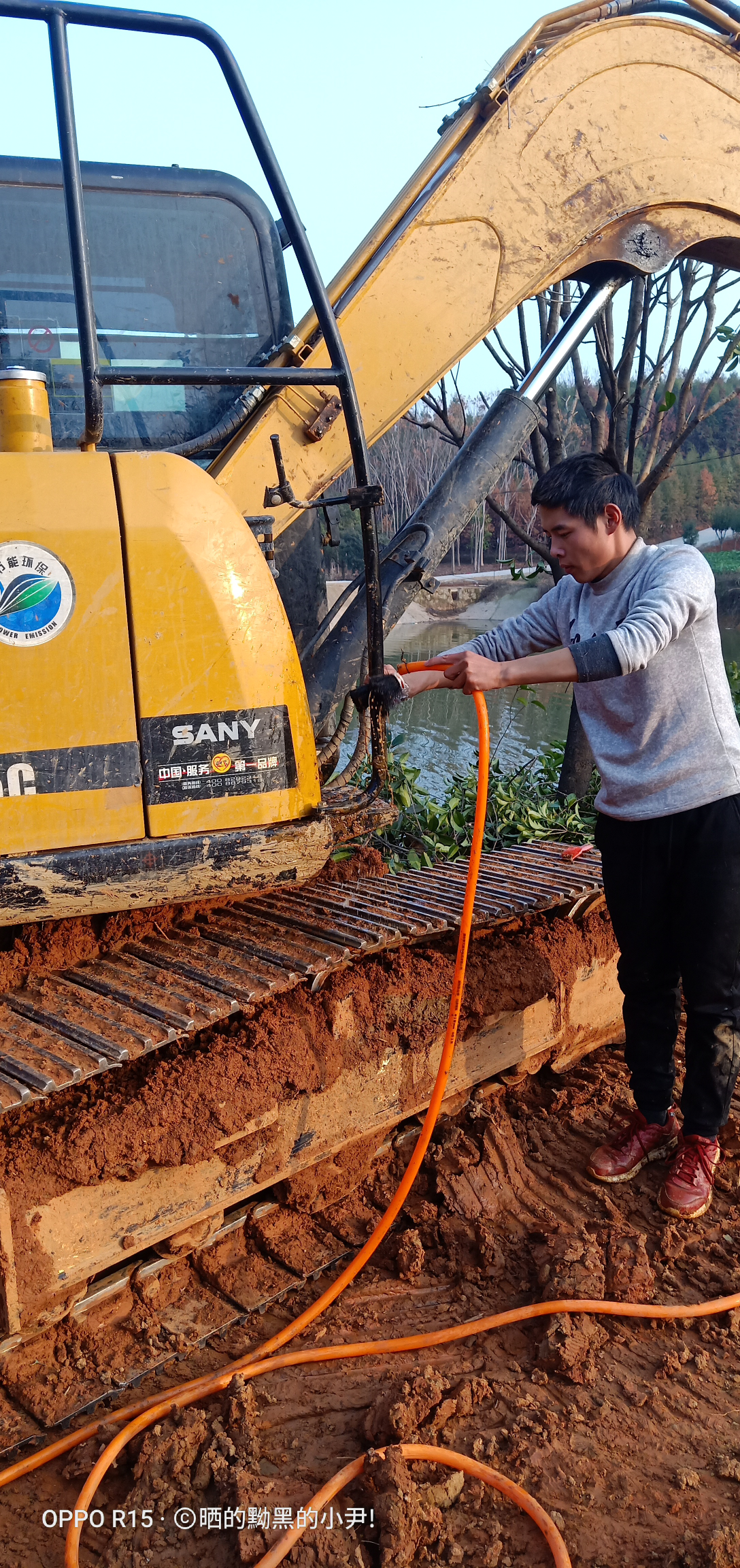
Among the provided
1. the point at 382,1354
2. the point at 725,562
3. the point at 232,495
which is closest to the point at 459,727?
the point at 232,495

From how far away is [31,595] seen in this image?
2391 millimetres

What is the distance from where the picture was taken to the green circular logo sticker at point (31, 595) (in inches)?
93.0

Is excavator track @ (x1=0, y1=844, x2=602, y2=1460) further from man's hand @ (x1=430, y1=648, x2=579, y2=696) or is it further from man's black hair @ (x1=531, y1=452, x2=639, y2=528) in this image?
man's black hair @ (x1=531, y1=452, x2=639, y2=528)

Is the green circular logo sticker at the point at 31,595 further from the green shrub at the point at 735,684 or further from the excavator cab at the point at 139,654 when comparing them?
the green shrub at the point at 735,684

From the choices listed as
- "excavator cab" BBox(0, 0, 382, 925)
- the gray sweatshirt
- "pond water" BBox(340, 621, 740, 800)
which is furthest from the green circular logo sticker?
"pond water" BBox(340, 621, 740, 800)

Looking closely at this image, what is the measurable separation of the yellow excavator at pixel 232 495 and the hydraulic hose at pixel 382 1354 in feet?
0.94

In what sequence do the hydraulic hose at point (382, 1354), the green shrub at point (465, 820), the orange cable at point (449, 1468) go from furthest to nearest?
the green shrub at point (465, 820) → the hydraulic hose at point (382, 1354) → the orange cable at point (449, 1468)

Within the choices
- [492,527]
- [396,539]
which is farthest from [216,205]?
[492,527]

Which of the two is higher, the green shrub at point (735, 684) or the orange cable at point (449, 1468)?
the green shrub at point (735, 684)

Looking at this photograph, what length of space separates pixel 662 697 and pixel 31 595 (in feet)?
5.69

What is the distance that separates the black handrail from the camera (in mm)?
2379

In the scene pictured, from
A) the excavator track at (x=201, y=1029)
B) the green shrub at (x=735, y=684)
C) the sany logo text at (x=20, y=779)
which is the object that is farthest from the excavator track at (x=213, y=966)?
the green shrub at (x=735, y=684)

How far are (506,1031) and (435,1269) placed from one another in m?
0.91

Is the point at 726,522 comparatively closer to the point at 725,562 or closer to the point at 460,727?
the point at 725,562
